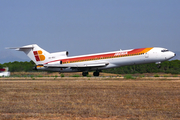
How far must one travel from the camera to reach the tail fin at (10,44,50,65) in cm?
4700

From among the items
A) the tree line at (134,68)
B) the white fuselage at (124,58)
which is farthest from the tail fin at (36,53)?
the white fuselage at (124,58)

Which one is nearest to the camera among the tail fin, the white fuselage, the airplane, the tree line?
the white fuselage

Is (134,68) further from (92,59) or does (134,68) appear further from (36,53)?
(36,53)

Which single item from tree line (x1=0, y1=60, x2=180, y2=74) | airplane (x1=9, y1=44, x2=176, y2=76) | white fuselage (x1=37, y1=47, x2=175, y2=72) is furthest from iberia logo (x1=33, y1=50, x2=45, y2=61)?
white fuselage (x1=37, y1=47, x2=175, y2=72)

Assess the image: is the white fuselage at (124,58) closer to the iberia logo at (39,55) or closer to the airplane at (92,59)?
the airplane at (92,59)

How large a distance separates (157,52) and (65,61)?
14.6 meters

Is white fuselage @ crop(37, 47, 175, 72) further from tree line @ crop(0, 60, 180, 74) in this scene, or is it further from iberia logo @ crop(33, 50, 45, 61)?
A: tree line @ crop(0, 60, 180, 74)

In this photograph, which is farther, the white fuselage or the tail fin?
the tail fin

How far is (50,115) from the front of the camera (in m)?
10.3

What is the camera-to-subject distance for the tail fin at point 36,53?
154 ft

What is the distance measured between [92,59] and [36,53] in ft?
34.0

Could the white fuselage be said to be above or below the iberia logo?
below

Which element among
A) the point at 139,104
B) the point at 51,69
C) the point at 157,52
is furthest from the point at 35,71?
the point at 139,104

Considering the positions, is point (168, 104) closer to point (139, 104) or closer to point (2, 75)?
point (139, 104)
